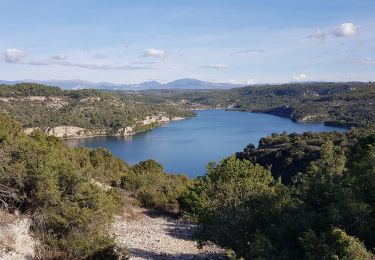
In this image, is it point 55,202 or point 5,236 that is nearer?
point 5,236

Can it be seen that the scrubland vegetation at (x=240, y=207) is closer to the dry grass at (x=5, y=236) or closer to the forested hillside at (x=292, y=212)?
the forested hillside at (x=292, y=212)

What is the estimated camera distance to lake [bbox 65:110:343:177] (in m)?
102

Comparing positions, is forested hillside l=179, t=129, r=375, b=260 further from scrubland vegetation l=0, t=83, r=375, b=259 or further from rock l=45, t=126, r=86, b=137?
rock l=45, t=126, r=86, b=137

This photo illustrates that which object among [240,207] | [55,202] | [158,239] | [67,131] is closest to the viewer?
[240,207]

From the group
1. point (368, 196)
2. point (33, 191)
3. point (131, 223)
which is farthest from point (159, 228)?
point (368, 196)

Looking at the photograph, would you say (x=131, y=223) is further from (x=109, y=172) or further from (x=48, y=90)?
(x=48, y=90)

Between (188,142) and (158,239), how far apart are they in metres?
105

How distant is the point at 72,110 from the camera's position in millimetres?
149250

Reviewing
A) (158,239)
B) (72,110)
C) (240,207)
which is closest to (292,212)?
(240,207)

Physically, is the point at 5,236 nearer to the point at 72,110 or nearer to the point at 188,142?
the point at 188,142

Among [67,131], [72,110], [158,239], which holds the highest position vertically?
[72,110]

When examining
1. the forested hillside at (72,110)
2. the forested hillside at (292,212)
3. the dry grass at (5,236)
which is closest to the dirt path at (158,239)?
the forested hillside at (292,212)

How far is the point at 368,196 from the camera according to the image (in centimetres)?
1415

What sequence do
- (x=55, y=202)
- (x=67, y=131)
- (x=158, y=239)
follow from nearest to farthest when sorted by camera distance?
(x=55, y=202) → (x=158, y=239) → (x=67, y=131)
